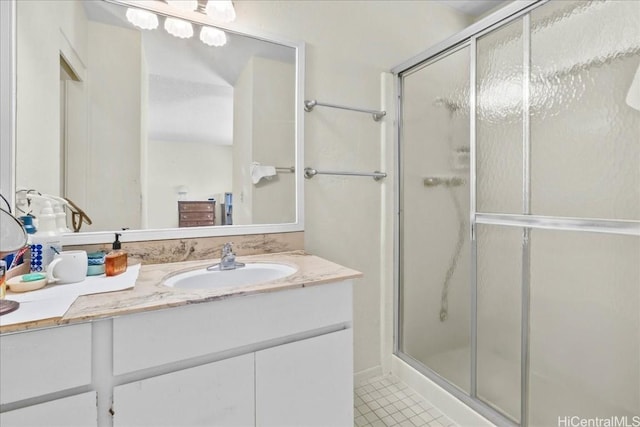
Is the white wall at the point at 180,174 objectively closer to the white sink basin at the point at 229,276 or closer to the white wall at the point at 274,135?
the white wall at the point at 274,135

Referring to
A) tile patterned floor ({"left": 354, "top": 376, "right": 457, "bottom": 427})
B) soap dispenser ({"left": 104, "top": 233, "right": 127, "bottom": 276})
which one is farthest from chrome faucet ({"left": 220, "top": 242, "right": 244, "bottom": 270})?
tile patterned floor ({"left": 354, "top": 376, "right": 457, "bottom": 427})

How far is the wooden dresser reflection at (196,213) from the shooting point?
130 centimetres

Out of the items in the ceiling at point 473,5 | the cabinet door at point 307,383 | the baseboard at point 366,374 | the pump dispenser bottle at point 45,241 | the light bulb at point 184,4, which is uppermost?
the ceiling at point 473,5

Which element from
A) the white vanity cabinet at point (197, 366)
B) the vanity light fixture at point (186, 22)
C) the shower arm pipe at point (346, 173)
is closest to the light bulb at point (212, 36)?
the vanity light fixture at point (186, 22)

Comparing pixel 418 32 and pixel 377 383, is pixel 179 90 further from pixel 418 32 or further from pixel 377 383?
pixel 377 383

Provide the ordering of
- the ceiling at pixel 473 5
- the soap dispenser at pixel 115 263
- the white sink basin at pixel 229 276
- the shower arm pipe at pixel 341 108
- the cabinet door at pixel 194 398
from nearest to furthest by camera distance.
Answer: the cabinet door at pixel 194 398, the soap dispenser at pixel 115 263, the white sink basin at pixel 229 276, the shower arm pipe at pixel 341 108, the ceiling at pixel 473 5

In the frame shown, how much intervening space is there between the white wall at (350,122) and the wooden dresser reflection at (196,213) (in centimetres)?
48

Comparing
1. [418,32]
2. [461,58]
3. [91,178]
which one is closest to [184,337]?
[91,178]

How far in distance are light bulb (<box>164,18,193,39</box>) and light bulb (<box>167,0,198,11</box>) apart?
5 centimetres

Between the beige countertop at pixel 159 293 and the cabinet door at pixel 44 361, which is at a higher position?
the beige countertop at pixel 159 293

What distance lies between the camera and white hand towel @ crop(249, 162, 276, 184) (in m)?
1.45

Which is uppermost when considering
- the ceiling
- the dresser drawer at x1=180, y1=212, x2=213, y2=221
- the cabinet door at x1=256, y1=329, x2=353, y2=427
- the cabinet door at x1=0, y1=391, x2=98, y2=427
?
the ceiling

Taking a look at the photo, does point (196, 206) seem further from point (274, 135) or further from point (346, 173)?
point (346, 173)

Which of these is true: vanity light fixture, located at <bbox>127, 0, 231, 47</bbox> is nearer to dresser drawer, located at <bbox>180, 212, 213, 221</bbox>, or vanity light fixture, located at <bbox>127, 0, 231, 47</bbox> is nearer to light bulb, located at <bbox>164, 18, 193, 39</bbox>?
light bulb, located at <bbox>164, 18, 193, 39</bbox>
